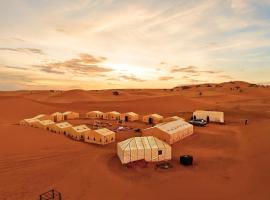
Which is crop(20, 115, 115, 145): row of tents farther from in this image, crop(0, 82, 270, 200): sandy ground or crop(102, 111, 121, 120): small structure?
crop(102, 111, 121, 120): small structure

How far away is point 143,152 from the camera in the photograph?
78.0 feet

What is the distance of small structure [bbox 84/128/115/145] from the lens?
102ft

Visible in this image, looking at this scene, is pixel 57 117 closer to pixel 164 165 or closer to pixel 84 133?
pixel 84 133

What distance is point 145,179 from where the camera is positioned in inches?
788

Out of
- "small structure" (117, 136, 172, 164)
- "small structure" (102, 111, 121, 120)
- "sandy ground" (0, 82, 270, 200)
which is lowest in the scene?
"sandy ground" (0, 82, 270, 200)

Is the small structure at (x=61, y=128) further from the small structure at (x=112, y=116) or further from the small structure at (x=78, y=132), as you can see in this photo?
the small structure at (x=112, y=116)

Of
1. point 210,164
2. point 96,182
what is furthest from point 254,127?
point 96,182

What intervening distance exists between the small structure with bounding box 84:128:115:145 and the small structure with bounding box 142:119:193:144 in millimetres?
4533

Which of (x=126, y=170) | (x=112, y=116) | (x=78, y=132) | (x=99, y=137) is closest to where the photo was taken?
(x=126, y=170)

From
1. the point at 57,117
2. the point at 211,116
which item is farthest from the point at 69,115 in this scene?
the point at 211,116

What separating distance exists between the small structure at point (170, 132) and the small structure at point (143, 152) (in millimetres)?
6003

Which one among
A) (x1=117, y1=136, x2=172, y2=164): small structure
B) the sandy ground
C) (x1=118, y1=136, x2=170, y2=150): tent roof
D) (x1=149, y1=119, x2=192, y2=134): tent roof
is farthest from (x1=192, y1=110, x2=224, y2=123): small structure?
(x1=117, y1=136, x2=172, y2=164): small structure

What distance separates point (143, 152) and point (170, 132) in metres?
8.66

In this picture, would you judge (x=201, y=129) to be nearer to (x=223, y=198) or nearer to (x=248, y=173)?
(x=248, y=173)
